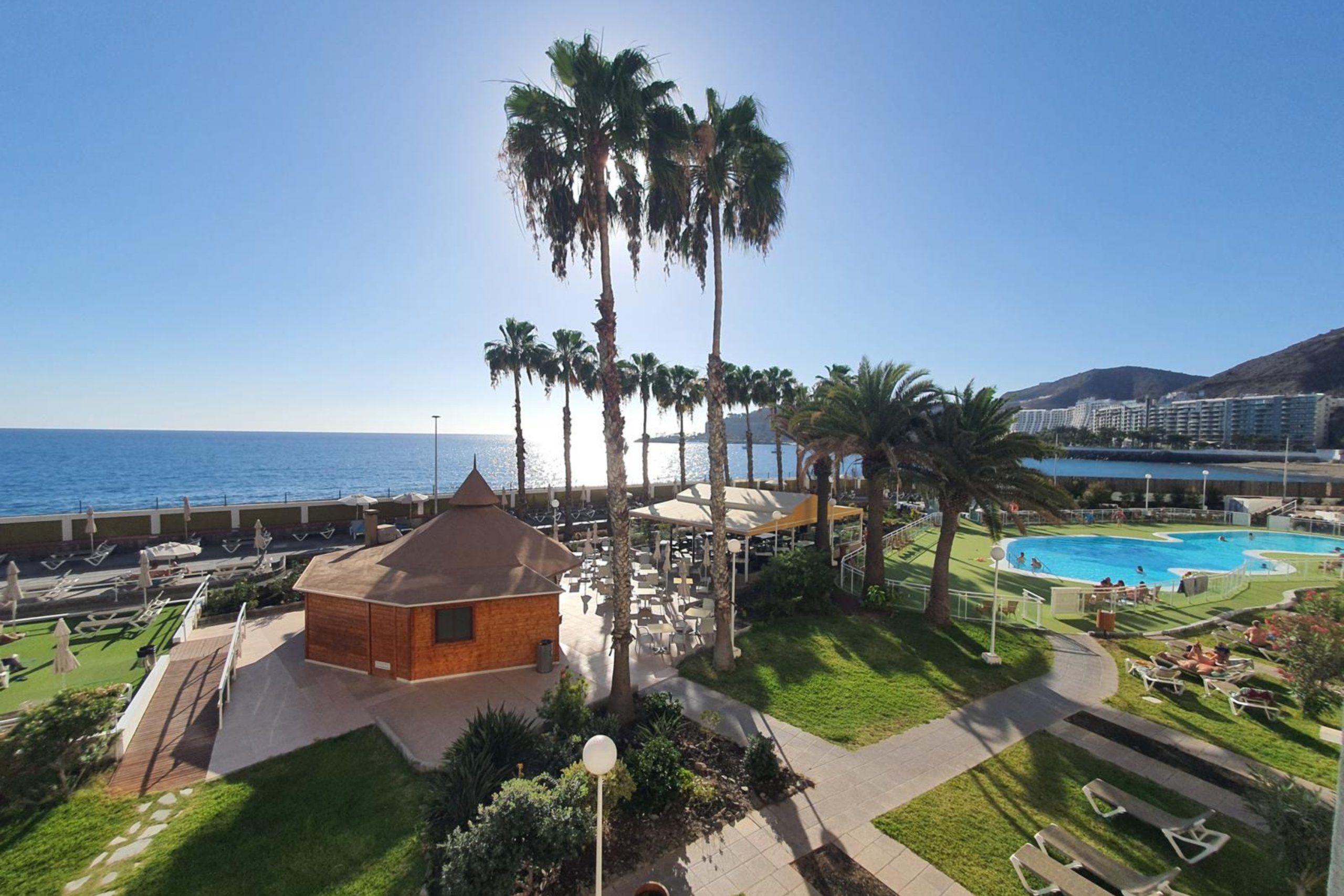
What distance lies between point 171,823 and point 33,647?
11.3 meters

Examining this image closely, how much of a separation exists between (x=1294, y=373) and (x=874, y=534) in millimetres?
181339

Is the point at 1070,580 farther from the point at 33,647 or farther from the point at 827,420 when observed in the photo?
the point at 33,647

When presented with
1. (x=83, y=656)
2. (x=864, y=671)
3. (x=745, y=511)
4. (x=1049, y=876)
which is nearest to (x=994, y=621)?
(x=864, y=671)

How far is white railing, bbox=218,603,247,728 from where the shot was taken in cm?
1014

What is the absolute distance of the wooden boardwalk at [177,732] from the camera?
830 centimetres

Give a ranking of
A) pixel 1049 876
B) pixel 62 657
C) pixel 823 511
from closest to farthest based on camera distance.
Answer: pixel 1049 876 < pixel 62 657 < pixel 823 511

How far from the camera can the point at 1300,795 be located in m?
5.45

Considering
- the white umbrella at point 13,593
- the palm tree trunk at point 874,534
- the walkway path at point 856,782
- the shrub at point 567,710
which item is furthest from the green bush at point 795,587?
the white umbrella at point 13,593

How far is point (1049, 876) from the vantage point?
577cm

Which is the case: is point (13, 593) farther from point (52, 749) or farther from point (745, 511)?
point (745, 511)

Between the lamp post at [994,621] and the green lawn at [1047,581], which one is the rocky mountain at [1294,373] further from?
the lamp post at [994,621]

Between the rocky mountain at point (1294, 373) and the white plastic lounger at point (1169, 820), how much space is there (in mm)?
165099

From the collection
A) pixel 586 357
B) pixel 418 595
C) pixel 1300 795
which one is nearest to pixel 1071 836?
pixel 1300 795

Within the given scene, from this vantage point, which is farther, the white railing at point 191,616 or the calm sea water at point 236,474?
the calm sea water at point 236,474
